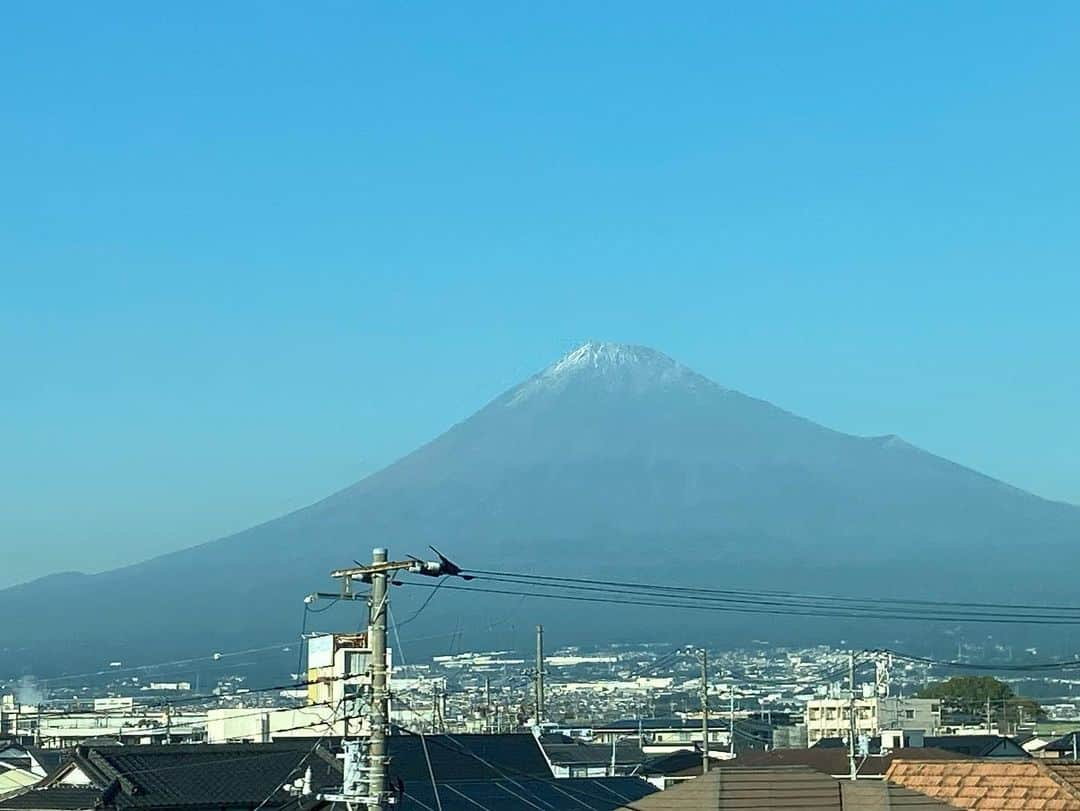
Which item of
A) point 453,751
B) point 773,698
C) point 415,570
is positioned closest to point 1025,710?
point 773,698

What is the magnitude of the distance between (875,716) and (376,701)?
7539 centimetres

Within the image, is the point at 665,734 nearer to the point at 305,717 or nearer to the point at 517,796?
the point at 305,717

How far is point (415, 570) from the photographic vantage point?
20047 millimetres

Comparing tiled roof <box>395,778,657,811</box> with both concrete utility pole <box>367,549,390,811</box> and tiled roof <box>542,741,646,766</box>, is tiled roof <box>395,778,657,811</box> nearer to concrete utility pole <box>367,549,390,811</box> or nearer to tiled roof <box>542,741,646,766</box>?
concrete utility pole <box>367,549,390,811</box>

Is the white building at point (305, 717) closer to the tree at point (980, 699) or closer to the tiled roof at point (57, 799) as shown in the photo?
the tiled roof at point (57, 799)

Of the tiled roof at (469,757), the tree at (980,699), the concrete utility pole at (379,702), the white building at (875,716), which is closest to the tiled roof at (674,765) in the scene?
the tiled roof at (469,757)

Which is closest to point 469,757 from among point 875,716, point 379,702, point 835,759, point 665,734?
point 379,702

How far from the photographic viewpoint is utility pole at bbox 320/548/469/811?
19.8m

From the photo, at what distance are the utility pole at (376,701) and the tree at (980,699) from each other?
8914cm

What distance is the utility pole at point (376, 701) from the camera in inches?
779

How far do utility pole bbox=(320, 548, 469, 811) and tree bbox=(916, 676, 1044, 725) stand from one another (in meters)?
89.1

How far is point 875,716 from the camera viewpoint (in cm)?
9225

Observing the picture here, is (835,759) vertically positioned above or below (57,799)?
below

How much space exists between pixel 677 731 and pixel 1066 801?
232 ft
